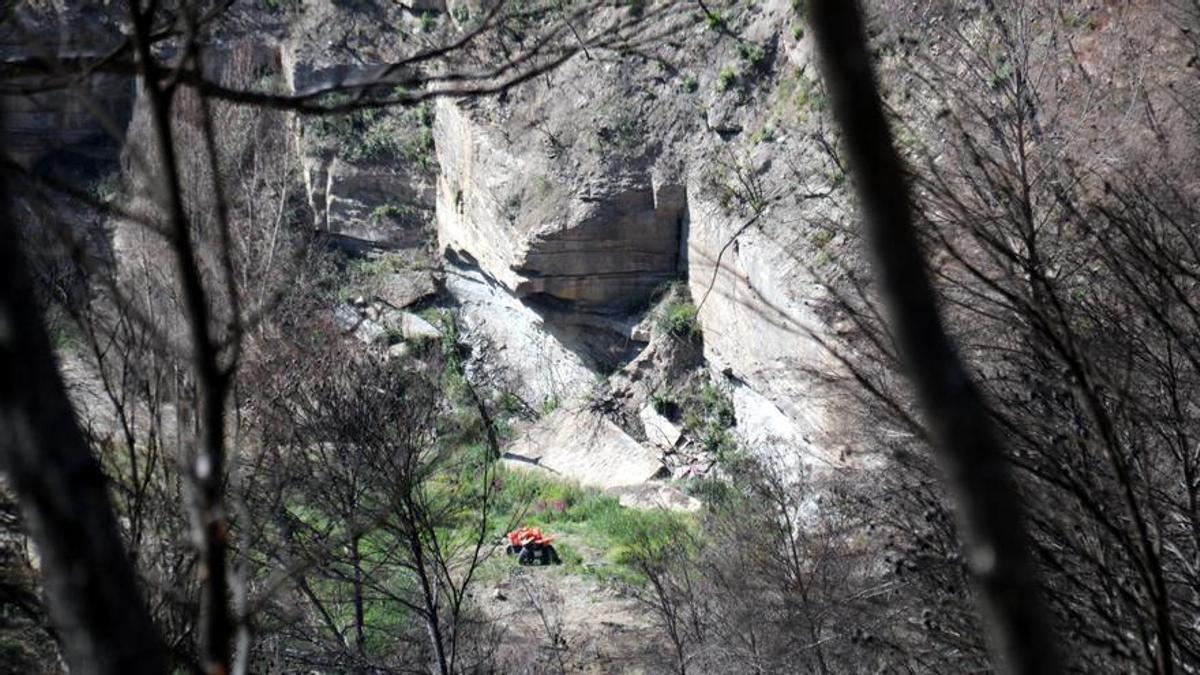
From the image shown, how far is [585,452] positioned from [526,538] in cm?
480

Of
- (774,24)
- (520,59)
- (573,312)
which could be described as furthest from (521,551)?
(520,59)

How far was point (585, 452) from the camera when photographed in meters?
25.2

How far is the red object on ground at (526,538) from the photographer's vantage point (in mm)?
20575

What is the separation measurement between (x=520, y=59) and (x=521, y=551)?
16.9 metres

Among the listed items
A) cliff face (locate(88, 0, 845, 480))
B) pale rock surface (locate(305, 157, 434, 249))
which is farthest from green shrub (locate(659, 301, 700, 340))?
pale rock surface (locate(305, 157, 434, 249))

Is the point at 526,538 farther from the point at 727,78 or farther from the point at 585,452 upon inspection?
the point at 727,78

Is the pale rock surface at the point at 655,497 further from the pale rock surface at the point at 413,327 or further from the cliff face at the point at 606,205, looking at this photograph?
the pale rock surface at the point at 413,327

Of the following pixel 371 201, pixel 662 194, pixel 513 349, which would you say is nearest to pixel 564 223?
pixel 662 194

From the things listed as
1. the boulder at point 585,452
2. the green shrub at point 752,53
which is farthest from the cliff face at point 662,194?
the boulder at point 585,452

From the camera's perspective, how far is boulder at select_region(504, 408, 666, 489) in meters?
24.0

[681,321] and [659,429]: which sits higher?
[681,321]

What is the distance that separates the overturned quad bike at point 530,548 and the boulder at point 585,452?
3.25 meters

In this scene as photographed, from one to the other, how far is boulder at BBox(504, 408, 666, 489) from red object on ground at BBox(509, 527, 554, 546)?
10.8 feet

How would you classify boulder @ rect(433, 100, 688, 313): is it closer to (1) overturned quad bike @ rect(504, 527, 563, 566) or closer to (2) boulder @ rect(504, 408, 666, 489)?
(2) boulder @ rect(504, 408, 666, 489)
